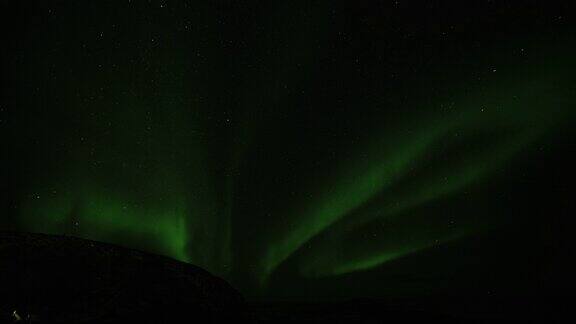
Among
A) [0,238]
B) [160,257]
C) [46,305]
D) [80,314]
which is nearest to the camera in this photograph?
[80,314]

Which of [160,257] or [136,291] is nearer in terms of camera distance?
[136,291]

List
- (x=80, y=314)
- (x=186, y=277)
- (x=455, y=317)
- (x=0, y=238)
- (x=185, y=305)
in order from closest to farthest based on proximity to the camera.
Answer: (x=80, y=314) → (x=185, y=305) → (x=186, y=277) → (x=0, y=238) → (x=455, y=317)

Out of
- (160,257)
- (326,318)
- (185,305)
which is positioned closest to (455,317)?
(326,318)

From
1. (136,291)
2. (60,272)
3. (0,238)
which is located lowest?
(136,291)

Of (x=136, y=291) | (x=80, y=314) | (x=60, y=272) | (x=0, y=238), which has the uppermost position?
(x=0, y=238)

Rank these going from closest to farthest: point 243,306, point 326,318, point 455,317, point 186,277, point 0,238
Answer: point 243,306 → point 186,277 → point 0,238 → point 326,318 → point 455,317

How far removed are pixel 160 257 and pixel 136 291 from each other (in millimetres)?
1985

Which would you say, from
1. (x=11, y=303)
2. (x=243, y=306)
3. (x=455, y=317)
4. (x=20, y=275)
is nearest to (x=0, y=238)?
(x=20, y=275)

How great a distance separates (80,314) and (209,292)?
1.78 metres

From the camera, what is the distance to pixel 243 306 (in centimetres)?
623

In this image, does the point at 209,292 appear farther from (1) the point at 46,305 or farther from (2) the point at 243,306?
(1) the point at 46,305

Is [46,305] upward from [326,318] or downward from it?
downward

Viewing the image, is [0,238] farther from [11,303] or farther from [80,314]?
[80,314]

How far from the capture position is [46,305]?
5219 millimetres
